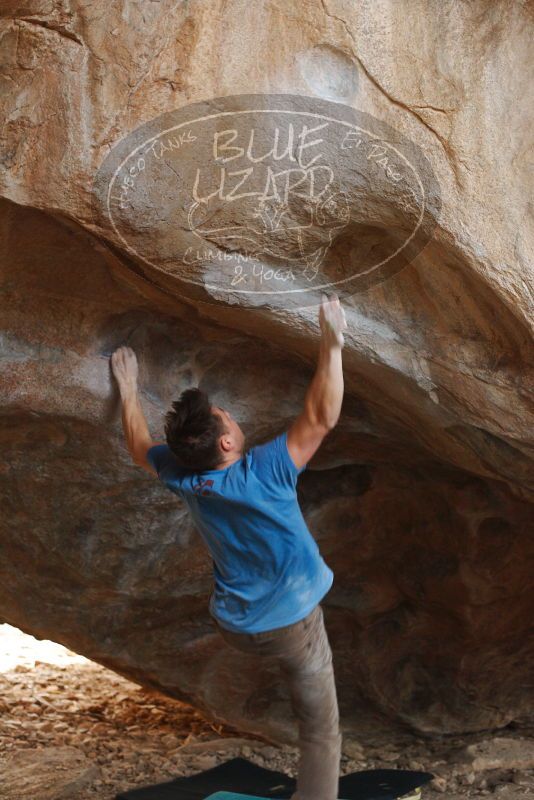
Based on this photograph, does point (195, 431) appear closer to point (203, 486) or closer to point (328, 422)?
point (203, 486)

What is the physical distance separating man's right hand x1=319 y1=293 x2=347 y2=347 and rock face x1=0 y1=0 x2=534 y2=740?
142mm

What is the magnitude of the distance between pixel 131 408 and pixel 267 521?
1.62 feet

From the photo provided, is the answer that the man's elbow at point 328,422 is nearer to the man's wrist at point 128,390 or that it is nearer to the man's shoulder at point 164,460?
the man's shoulder at point 164,460

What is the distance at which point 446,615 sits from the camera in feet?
11.9

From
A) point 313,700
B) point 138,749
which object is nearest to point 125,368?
point 313,700

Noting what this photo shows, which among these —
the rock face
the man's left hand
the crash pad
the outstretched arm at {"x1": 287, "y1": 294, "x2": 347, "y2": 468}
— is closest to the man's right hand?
the outstretched arm at {"x1": 287, "y1": 294, "x2": 347, "y2": 468}

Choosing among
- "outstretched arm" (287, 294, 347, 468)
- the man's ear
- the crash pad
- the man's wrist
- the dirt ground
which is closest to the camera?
"outstretched arm" (287, 294, 347, 468)

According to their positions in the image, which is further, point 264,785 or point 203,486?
point 264,785

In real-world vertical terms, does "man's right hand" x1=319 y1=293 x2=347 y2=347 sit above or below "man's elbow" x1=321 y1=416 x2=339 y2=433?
above

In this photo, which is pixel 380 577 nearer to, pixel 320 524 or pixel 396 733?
pixel 320 524

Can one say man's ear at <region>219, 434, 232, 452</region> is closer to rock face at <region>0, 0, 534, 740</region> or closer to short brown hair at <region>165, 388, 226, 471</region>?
short brown hair at <region>165, 388, 226, 471</region>

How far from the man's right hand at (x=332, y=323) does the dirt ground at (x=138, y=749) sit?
1808 mm

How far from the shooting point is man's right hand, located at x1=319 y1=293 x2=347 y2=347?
2232mm

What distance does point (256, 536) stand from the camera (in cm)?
235
